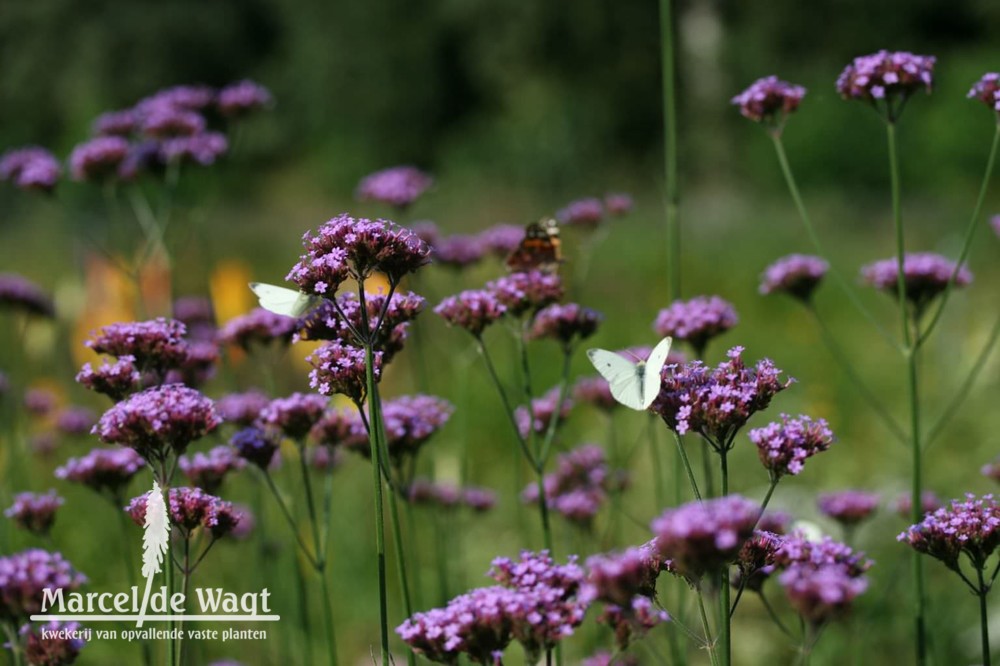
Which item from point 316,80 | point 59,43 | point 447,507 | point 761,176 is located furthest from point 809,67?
point 59,43

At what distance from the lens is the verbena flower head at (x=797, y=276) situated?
303 centimetres

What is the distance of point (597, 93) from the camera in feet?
108

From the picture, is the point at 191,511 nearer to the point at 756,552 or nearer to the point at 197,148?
the point at 756,552

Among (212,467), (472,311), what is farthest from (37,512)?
(472,311)

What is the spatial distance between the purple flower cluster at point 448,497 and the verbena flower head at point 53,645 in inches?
64.5

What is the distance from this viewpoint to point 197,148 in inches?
139

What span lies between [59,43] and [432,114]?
18134 millimetres

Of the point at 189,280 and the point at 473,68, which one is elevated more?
the point at 473,68

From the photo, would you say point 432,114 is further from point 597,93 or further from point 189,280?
point 189,280

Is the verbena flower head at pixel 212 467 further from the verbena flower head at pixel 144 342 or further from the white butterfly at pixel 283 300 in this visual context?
the white butterfly at pixel 283 300

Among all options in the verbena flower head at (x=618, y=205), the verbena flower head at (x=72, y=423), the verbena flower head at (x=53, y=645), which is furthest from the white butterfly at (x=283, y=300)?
the verbena flower head at (x=72, y=423)

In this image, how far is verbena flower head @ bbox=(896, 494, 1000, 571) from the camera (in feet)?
5.93

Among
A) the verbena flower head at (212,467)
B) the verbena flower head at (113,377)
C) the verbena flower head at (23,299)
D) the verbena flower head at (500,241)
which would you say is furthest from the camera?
the verbena flower head at (23,299)

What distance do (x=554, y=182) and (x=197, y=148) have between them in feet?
72.9
